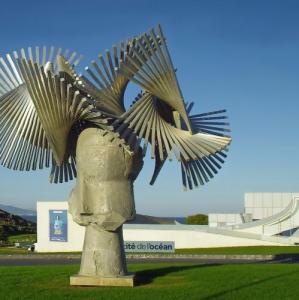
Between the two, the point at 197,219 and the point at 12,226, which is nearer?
the point at 197,219

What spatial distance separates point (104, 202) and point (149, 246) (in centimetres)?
2076

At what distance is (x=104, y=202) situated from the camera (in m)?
15.9

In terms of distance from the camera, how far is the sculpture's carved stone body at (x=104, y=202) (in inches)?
627

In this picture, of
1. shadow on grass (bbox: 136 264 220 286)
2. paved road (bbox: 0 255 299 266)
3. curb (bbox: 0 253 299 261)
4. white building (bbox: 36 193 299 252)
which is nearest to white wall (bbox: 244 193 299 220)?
white building (bbox: 36 193 299 252)

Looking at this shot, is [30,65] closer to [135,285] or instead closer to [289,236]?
[135,285]

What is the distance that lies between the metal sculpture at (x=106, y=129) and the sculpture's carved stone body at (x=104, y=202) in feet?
0.09

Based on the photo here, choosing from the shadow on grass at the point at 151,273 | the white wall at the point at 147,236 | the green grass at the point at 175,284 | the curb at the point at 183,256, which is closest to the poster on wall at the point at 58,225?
the white wall at the point at 147,236

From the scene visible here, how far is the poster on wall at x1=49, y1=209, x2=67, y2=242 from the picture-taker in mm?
39094

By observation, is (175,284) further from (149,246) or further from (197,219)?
(197,219)

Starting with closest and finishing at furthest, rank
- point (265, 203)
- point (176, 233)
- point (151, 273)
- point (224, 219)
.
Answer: point (151, 273) < point (176, 233) < point (265, 203) < point (224, 219)

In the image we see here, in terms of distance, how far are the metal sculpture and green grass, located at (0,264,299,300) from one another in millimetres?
1015

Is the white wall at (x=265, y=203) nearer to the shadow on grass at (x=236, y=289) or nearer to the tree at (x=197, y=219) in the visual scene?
the tree at (x=197, y=219)

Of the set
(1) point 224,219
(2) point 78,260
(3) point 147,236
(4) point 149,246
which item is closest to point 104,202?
(2) point 78,260

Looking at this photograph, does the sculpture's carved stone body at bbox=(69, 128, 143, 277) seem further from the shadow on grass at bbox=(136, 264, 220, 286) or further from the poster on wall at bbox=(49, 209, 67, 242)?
the poster on wall at bbox=(49, 209, 67, 242)
